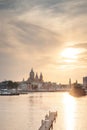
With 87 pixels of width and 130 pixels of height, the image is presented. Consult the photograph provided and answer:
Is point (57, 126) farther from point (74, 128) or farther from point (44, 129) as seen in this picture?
point (44, 129)

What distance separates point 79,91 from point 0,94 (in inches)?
1784

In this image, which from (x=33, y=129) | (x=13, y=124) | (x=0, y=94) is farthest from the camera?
(x=0, y=94)

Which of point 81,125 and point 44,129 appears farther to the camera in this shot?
point 81,125

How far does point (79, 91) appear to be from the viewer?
174 meters

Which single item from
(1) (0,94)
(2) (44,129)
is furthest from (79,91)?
(2) (44,129)

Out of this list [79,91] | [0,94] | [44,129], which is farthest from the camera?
[0,94]

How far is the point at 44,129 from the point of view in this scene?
115ft

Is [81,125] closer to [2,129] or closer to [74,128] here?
[74,128]

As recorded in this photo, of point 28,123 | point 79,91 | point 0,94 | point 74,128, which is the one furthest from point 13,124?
point 0,94

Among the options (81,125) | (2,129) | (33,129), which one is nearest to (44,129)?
(33,129)

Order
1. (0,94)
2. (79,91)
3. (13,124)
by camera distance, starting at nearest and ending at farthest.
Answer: (13,124) < (79,91) < (0,94)

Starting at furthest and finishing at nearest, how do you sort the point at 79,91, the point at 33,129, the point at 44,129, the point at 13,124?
the point at 79,91 → the point at 13,124 → the point at 33,129 → the point at 44,129

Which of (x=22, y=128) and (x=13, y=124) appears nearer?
(x=22, y=128)

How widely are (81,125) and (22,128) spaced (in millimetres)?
8314
